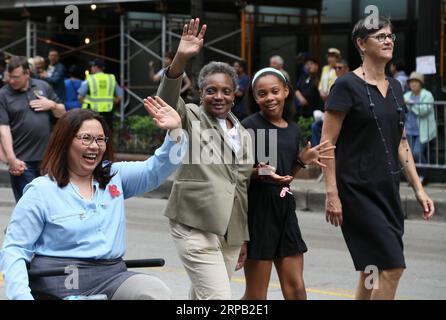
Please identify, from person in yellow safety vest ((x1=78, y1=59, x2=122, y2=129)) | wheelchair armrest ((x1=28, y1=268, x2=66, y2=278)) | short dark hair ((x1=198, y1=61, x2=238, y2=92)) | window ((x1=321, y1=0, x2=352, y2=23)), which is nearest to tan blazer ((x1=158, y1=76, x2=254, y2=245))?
short dark hair ((x1=198, y1=61, x2=238, y2=92))

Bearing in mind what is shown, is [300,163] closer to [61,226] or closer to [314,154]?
[314,154]

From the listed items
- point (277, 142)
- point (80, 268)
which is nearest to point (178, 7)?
point (277, 142)

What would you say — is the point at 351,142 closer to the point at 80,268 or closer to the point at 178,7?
the point at 80,268

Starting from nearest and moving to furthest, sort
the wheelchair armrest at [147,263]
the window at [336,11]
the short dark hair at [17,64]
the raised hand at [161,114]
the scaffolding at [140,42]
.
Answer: the wheelchair armrest at [147,263] → the raised hand at [161,114] → the short dark hair at [17,64] → the scaffolding at [140,42] → the window at [336,11]

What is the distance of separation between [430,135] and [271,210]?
28.0 feet

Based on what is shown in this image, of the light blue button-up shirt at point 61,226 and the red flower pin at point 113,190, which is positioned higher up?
the red flower pin at point 113,190

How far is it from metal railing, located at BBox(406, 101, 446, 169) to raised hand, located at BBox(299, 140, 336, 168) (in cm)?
827

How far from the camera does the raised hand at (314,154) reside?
5613mm

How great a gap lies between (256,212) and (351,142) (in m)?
0.65

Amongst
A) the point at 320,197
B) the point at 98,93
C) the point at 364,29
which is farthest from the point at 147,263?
the point at 98,93

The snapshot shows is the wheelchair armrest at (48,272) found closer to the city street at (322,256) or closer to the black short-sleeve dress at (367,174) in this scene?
the black short-sleeve dress at (367,174)

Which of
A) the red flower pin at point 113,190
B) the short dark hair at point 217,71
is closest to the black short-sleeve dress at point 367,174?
the short dark hair at point 217,71

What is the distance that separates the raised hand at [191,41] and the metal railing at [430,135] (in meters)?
9.06

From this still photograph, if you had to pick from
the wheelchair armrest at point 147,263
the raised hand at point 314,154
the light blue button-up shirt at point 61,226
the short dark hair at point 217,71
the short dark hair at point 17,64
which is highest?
the short dark hair at point 17,64
